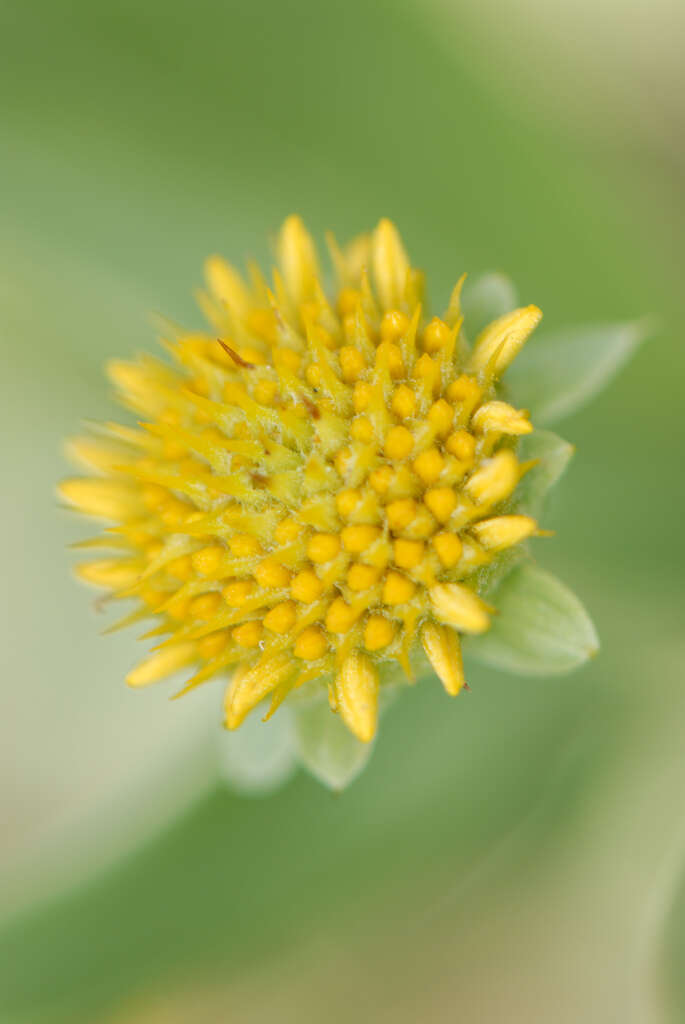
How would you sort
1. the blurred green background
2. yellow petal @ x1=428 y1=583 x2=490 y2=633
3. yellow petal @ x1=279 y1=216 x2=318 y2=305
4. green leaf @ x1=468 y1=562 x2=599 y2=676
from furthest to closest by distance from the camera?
the blurred green background < yellow petal @ x1=279 y1=216 x2=318 y2=305 < green leaf @ x1=468 y1=562 x2=599 y2=676 < yellow petal @ x1=428 y1=583 x2=490 y2=633

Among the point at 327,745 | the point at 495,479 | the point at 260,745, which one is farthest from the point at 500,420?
the point at 260,745

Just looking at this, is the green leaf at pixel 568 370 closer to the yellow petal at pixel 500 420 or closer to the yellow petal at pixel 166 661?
the yellow petal at pixel 500 420

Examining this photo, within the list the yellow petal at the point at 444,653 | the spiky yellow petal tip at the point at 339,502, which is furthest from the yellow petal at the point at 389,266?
the yellow petal at the point at 444,653

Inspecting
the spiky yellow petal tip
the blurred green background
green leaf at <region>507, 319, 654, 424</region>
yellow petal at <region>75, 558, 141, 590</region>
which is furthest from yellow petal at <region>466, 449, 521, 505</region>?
the blurred green background

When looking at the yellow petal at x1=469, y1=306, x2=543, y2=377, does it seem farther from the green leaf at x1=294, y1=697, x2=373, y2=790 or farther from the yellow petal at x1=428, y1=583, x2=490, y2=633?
the green leaf at x1=294, y1=697, x2=373, y2=790

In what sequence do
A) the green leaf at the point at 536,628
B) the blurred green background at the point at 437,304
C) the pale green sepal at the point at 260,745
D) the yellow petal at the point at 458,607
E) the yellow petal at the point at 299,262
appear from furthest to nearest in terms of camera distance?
the blurred green background at the point at 437,304, the pale green sepal at the point at 260,745, the yellow petal at the point at 299,262, the green leaf at the point at 536,628, the yellow petal at the point at 458,607

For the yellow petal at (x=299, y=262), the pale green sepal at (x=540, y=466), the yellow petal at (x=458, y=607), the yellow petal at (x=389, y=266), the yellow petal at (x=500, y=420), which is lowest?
the yellow petal at (x=458, y=607)

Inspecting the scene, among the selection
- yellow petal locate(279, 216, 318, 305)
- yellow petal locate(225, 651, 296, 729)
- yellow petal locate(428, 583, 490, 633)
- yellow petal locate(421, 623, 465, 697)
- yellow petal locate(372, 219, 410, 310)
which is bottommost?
yellow petal locate(421, 623, 465, 697)
